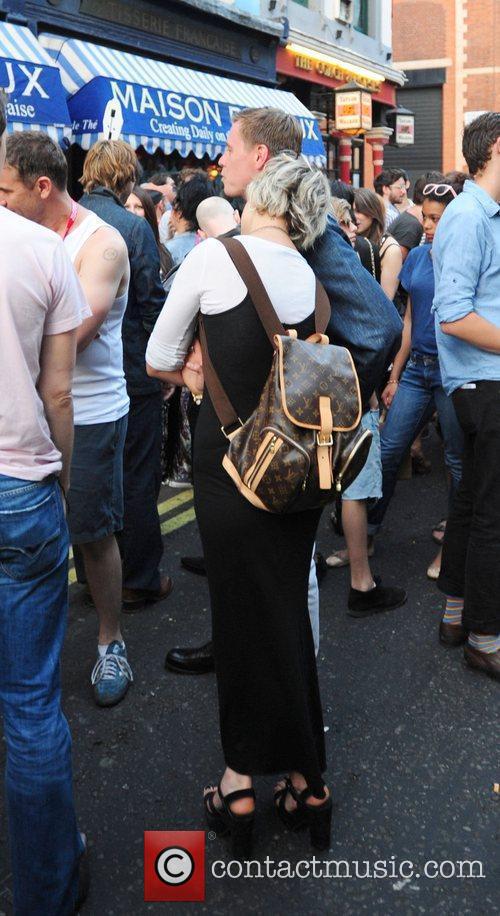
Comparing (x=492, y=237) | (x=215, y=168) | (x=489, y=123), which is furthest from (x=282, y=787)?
(x=215, y=168)

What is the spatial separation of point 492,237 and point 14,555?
85.8 inches

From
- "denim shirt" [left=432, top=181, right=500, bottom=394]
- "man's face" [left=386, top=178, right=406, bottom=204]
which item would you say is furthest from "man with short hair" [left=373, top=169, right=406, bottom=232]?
"denim shirt" [left=432, top=181, right=500, bottom=394]

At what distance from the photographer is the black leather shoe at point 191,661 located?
364cm

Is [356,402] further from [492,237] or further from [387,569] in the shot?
[387,569]

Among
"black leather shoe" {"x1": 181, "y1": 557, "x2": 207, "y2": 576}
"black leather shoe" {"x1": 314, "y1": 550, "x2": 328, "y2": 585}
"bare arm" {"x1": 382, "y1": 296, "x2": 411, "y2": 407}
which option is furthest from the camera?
"bare arm" {"x1": 382, "y1": 296, "x2": 411, "y2": 407}

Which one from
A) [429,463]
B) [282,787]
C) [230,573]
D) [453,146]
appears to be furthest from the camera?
[453,146]

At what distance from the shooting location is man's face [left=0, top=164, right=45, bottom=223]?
290cm

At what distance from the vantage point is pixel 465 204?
3.35 metres

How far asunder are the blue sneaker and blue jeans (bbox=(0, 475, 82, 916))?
1.18 m

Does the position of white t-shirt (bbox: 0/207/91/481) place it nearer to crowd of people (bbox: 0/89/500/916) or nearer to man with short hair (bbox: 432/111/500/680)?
crowd of people (bbox: 0/89/500/916)

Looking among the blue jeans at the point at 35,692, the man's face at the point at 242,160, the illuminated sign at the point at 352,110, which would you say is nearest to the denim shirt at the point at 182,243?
the man's face at the point at 242,160

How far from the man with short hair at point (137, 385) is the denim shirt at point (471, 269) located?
1.33m

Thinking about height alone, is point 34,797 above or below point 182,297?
below
